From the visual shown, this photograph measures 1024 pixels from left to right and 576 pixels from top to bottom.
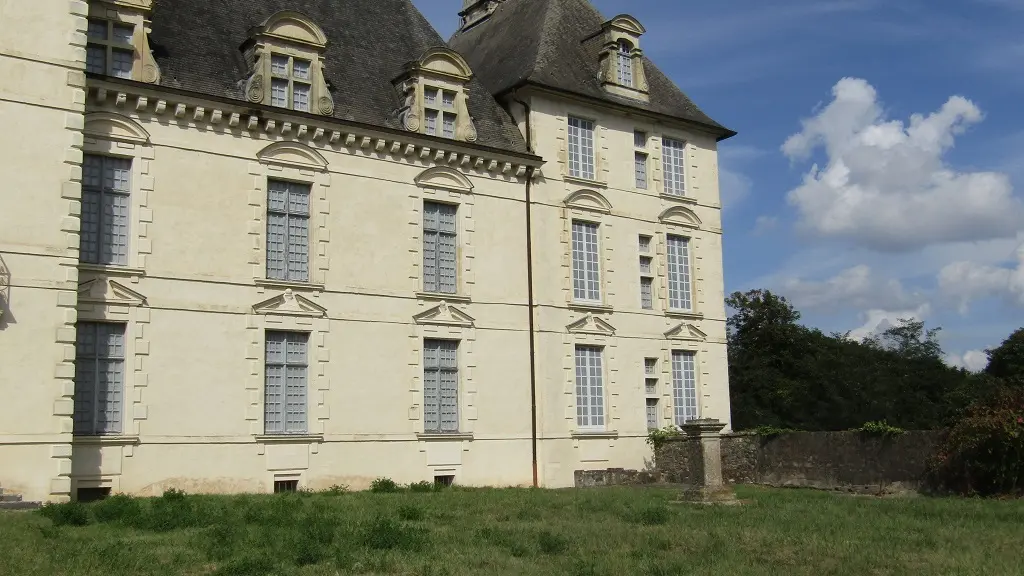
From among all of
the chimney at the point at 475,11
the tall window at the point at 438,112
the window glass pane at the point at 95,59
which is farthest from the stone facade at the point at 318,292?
the chimney at the point at 475,11

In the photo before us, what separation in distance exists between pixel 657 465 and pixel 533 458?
348cm

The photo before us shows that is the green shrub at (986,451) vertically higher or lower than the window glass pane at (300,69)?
lower

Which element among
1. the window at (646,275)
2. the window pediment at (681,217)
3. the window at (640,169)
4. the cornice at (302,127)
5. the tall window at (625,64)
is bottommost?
the window at (646,275)

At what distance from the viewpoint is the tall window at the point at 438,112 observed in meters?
21.9

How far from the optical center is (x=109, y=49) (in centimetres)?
1798

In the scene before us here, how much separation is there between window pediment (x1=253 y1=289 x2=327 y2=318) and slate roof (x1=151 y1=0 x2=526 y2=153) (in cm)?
395

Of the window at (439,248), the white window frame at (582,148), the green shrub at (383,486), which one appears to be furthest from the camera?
the white window frame at (582,148)

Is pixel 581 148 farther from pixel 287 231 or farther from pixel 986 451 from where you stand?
pixel 986 451

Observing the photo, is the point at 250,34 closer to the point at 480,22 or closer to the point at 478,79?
the point at 478,79

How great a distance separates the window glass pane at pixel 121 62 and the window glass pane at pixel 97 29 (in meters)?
0.34

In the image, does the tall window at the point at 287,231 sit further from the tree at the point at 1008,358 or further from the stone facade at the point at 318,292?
the tree at the point at 1008,358

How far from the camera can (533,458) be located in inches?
876

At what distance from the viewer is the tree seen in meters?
50.8

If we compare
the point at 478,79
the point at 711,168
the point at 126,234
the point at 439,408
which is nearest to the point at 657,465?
the point at 439,408
